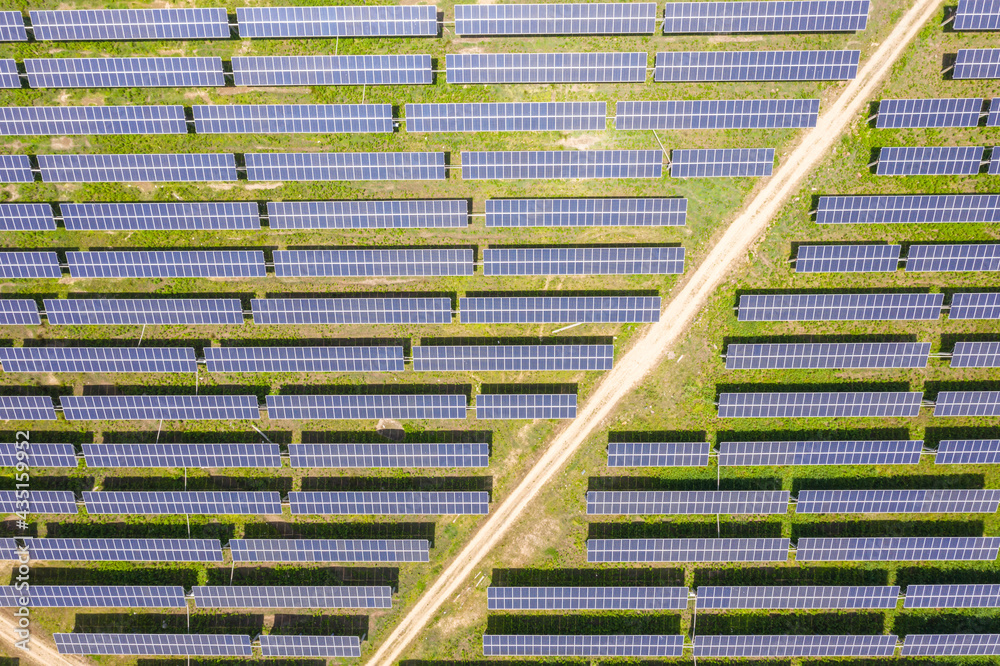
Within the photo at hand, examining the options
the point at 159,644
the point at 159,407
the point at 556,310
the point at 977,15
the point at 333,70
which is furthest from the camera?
the point at 159,644

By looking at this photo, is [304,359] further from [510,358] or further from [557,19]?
[557,19]

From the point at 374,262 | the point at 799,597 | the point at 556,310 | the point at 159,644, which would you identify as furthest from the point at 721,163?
the point at 159,644

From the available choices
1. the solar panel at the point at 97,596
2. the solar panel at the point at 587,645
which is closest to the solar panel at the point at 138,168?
the solar panel at the point at 97,596

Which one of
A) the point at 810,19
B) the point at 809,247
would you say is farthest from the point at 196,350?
the point at 810,19

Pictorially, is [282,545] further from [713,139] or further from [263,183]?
[713,139]

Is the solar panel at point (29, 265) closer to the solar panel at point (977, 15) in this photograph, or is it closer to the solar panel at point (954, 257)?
the solar panel at point (954, 257)
